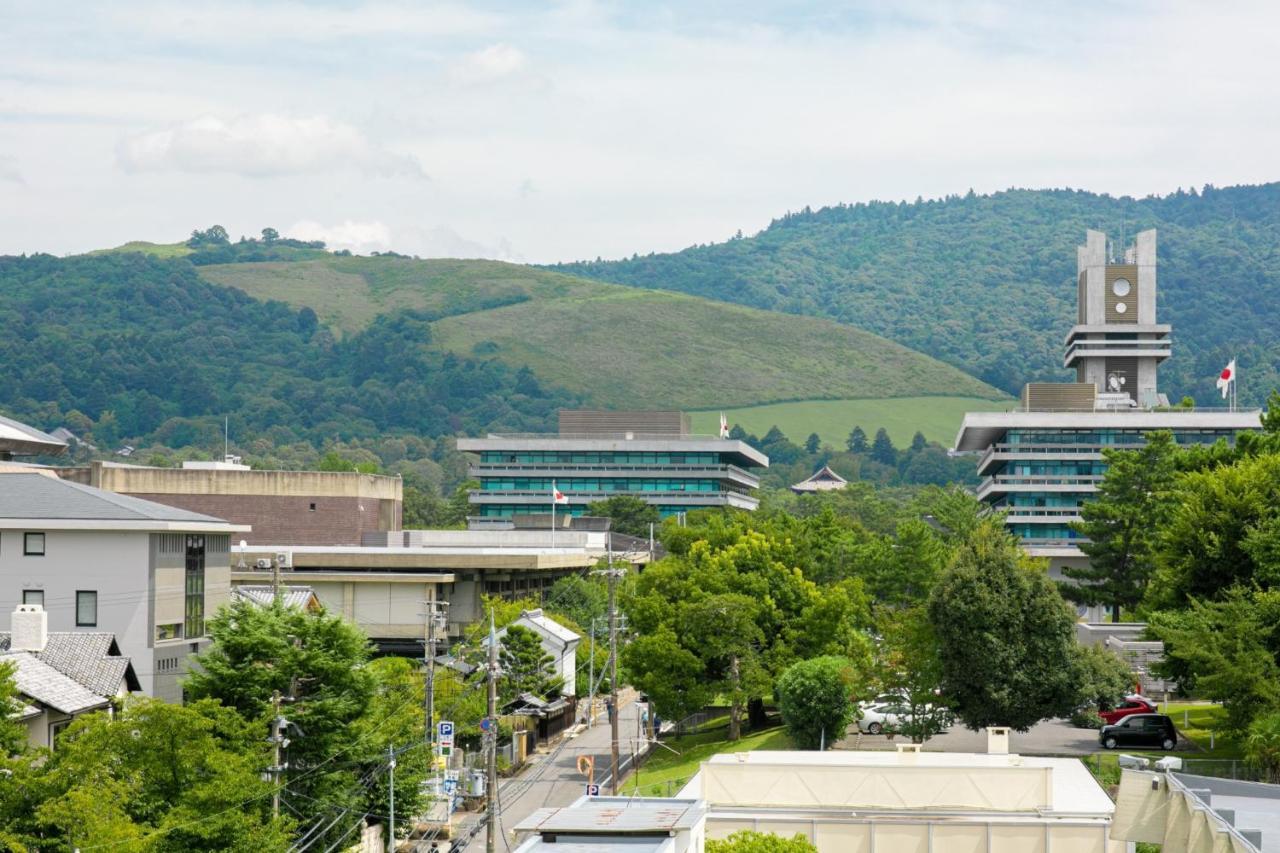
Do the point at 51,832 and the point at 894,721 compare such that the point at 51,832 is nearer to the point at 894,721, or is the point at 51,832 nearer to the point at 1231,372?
the point at 894,721

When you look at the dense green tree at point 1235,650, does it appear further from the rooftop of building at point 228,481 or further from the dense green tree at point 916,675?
the rooftop of building at point 228,481

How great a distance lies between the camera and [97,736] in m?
40.4

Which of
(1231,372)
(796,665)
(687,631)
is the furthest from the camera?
(1231,372)

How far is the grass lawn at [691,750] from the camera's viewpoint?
6675 cm

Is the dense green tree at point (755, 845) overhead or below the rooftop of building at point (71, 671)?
below

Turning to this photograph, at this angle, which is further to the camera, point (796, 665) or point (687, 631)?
point (687, 631)

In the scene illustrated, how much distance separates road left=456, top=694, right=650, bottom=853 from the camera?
200ft

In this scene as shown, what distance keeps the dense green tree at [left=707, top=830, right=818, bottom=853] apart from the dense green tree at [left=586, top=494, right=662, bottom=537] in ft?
458

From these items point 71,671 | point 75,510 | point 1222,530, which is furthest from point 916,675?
point 75,510

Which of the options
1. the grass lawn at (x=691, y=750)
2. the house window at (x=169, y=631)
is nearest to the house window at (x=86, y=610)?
the house window at (x=169, y=631)

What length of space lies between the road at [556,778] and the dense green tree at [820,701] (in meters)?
7.39

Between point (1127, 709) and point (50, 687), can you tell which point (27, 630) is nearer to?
point (50, 687)

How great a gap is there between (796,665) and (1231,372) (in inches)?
3135

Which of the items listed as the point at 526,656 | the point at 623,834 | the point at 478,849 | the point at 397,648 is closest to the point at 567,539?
the point at 397,648
